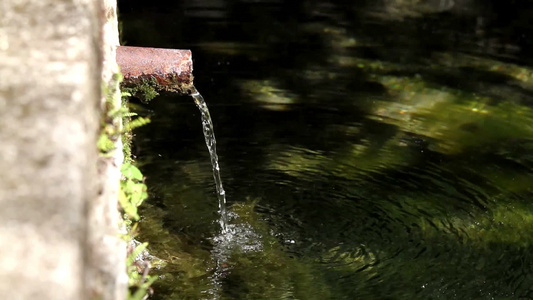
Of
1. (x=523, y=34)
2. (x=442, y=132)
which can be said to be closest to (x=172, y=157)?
(x=442, y=132)

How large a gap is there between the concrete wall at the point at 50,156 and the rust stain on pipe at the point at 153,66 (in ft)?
4.65

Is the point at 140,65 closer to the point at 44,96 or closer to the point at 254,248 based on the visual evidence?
the point at 254,248

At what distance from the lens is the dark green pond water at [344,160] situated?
3.42 m

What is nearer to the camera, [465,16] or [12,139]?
[12,139]

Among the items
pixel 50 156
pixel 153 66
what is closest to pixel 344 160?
pixel 153 66

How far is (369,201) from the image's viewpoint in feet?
13.7

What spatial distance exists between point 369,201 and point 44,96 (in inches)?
124

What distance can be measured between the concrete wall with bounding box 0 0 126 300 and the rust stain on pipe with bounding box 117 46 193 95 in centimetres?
142

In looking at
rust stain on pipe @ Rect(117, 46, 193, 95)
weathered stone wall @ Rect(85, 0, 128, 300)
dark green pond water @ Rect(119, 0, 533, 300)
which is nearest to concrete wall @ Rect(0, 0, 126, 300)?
weathered stone wall @ Rect(85, 0, 128, 300)

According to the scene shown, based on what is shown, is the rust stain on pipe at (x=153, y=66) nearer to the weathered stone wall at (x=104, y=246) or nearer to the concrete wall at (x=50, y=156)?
the weathered stone wall at (x=104, y=246)

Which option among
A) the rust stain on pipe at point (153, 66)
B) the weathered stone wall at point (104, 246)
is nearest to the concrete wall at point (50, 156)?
the weathered stone wall at point (104, 246)

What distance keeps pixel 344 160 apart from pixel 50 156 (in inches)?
143

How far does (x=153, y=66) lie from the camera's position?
285 centimetres

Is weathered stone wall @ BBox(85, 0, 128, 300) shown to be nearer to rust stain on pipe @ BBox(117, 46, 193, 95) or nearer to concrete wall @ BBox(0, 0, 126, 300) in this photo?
concrete wall @ BBox(0, 0, 126, 300)
